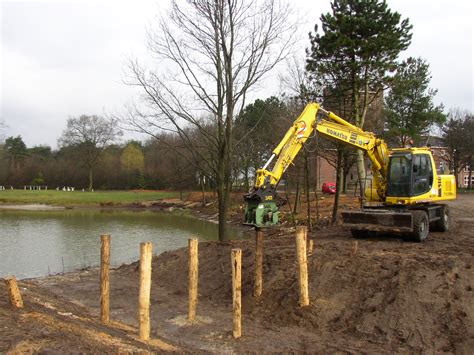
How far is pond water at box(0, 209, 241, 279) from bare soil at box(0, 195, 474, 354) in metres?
4.34

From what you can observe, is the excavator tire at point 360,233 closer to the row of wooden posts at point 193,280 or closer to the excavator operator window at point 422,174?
the excavator operator window at point 422,174

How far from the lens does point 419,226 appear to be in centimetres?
1252

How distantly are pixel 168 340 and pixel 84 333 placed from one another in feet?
6.39

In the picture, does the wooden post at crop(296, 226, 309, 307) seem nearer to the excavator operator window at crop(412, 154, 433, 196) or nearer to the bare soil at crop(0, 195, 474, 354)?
the bare soil at crop(0, 195, 474, 354)

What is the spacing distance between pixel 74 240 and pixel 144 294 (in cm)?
1682

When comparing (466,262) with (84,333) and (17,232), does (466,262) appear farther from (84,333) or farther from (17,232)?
(17,232)

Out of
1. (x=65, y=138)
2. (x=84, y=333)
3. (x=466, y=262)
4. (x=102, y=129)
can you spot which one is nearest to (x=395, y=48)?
(x=466, y=262)

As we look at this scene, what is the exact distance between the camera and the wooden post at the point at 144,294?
23.6 feet

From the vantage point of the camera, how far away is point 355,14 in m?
17.4

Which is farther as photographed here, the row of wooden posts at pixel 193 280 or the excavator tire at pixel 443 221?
the excavator tire at pixel 443 221

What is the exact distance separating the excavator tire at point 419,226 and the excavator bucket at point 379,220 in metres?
0.26

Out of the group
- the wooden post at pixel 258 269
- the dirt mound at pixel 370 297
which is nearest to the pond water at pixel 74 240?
the dirt mound at pixel 370 297

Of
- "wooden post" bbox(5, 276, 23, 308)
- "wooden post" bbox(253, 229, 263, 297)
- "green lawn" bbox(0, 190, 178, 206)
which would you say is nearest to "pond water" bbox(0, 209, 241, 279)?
"wooden post" bbox(5, 276, 23, 308)

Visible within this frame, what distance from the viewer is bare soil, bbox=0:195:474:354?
6582mm
